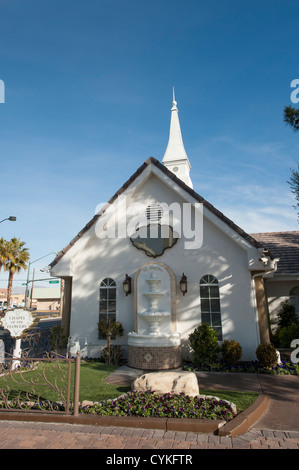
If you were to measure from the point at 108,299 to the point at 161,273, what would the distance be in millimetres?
2516

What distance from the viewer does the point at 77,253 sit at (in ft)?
39.9

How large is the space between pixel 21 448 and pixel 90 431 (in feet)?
3.75

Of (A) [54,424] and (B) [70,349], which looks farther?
(B) [70,349]

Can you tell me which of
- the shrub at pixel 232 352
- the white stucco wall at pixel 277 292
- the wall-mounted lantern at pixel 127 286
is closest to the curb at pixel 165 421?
the shrub at pixel 232 352

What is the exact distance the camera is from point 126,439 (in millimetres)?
4781

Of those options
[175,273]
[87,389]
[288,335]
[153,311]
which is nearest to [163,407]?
[87,389]

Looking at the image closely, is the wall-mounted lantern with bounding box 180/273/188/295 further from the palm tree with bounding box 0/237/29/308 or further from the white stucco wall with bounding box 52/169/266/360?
the palm tree with bounding box 0/237/29/308

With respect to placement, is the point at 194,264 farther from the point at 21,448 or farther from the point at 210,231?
the point at 21,448

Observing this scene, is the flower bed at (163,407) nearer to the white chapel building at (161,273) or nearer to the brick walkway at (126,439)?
the brick walkway at (126,439)

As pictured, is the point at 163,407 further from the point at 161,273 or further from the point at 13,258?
the point at 13,258
